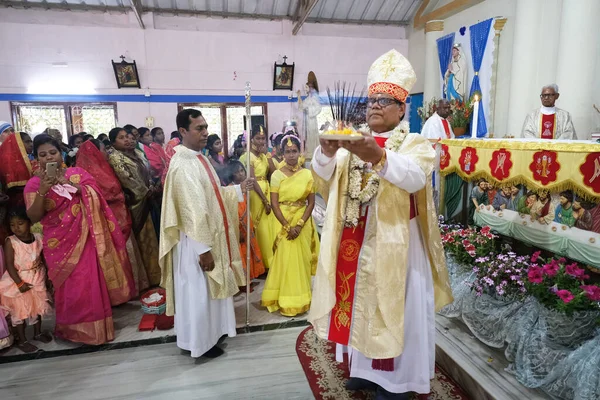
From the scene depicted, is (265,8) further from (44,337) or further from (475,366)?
(475,366)

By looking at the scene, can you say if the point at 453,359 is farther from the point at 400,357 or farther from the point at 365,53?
the point at 365,53

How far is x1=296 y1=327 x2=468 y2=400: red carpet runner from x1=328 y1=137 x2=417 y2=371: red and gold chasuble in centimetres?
55

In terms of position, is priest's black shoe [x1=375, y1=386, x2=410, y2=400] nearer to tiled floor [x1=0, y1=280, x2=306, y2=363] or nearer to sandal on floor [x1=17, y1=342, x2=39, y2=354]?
tiled floor [x1=0, y1=280, x2=306, y2=363]

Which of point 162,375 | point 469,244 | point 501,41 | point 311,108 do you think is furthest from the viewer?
point 311,108

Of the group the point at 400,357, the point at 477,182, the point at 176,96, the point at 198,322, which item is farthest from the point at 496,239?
the point at 176,96

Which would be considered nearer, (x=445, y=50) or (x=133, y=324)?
(x=133, y=324)

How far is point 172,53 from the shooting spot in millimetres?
10992

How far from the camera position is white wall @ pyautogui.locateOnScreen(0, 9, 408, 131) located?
10.2 metres

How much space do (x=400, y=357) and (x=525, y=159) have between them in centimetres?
218

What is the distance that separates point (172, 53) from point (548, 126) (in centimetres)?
931

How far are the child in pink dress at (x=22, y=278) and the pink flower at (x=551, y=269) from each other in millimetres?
4018

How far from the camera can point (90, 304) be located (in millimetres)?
3402

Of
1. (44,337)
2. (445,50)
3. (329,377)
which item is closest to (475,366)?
(329,377)

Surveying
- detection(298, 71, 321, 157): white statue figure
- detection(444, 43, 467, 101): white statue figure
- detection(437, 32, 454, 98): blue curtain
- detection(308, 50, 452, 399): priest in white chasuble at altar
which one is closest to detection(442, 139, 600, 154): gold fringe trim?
detection(308, 50, 452, 399): priest in white chasuble at altar
